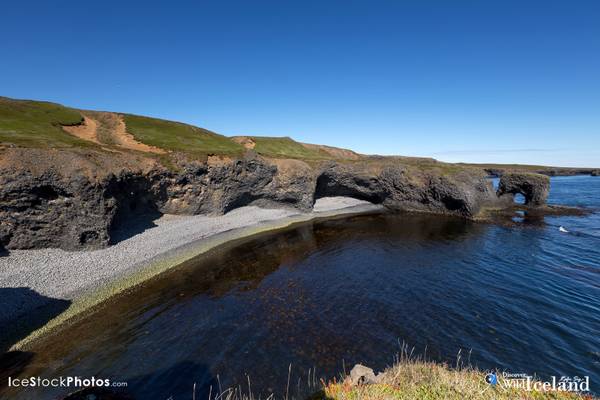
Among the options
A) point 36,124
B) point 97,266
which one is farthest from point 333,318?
point 36,124

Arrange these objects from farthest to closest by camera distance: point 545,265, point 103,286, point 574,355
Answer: point 545,265 → point 103,286 → point 574,355

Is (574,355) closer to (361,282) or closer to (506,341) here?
(506,341)

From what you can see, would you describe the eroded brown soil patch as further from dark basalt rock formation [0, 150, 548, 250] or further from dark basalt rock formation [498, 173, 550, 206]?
dark basalt rock formation [498, 173, 550, 206]

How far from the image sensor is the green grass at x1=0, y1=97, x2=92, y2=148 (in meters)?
28.8

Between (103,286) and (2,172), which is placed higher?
(2,172)

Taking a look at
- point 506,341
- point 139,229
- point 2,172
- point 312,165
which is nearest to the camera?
point 506,341

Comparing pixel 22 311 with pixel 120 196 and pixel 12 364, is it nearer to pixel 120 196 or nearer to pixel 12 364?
pixel 12 364

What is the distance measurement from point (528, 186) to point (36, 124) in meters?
91.8

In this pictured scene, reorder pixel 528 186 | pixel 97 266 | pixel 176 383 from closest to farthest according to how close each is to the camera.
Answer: pixel 176 383 < pixel 97 266 < pixel 528 186

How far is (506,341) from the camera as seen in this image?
14.7 meters

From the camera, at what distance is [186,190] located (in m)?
38.4

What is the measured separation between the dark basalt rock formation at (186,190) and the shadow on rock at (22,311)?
746 centimetres

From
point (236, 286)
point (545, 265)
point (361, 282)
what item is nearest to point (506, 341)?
point (361, 282)

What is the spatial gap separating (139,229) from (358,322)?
28.4 m
